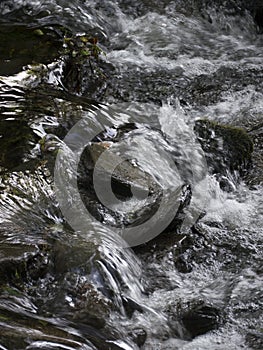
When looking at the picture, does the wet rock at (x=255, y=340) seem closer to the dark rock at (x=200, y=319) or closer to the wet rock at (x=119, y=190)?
the dark rock at (x=200, y=319)

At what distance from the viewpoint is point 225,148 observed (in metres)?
5.08

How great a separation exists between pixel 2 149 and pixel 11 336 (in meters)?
1.81

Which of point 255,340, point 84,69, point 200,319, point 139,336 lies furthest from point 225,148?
point 139,336

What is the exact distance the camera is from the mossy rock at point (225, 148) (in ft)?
16.4

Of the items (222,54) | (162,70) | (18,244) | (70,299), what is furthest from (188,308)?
(222,54)

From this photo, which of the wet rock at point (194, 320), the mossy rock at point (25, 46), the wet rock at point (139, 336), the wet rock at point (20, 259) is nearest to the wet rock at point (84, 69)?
the mossy rock at point (25, 46)

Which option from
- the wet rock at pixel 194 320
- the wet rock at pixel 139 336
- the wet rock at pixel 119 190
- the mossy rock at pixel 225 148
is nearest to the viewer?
the wet rock at pixel 139 336

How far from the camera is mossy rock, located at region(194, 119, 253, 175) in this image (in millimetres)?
5000

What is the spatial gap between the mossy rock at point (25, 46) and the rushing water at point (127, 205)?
0.08 feet

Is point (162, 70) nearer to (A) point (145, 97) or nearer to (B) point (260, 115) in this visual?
(A) point (145, 97)

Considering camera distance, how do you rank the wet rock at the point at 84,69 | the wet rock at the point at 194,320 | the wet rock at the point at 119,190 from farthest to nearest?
the wet rock at the point at 84,69, the wet rock at the point at 119,190, the wet rock at the point at 194,320

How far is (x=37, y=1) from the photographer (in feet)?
23.7

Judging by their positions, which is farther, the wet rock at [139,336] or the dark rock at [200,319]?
the dark rock at [200,319]

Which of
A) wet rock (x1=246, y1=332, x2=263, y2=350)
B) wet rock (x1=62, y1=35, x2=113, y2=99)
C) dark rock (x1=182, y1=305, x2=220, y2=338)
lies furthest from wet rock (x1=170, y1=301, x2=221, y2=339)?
wet rock (x1=62, y1=35, x2=113, y2=99)
